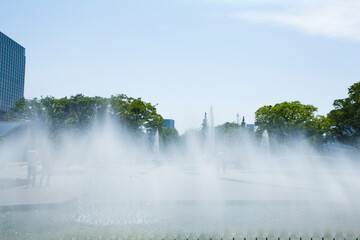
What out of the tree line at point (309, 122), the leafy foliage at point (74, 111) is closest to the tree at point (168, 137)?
the tree line at point (309, 122)

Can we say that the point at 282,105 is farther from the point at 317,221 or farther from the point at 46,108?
the point at 317,221

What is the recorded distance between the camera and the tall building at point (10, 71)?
12524 cm

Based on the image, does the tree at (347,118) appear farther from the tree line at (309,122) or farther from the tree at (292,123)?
the tree at (292,123)

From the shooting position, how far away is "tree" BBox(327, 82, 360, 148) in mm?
45062

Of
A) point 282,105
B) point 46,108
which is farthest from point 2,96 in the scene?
point 282,105

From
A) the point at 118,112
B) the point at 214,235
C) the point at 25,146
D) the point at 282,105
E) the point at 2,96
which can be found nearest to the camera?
the point at 214,235

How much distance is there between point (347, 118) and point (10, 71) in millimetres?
131030

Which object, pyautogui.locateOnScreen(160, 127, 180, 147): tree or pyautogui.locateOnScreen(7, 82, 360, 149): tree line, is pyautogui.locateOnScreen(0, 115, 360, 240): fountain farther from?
pyautogui.locateOnScreen(160, 127, 180, 147): tree

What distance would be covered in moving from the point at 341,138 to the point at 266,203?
4235 cm

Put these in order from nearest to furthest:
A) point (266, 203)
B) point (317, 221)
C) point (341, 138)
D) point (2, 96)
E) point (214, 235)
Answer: point (214, 235)
point (317, 221)
point (266, 203)
point (341, 138)
point (2, 96)

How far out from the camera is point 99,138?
50.2 m

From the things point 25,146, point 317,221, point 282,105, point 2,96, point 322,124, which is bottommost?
point 317,221

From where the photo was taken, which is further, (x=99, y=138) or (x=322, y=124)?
(x=322, y=124)

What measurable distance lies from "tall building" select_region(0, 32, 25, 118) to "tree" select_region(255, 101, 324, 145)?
4045 inches
